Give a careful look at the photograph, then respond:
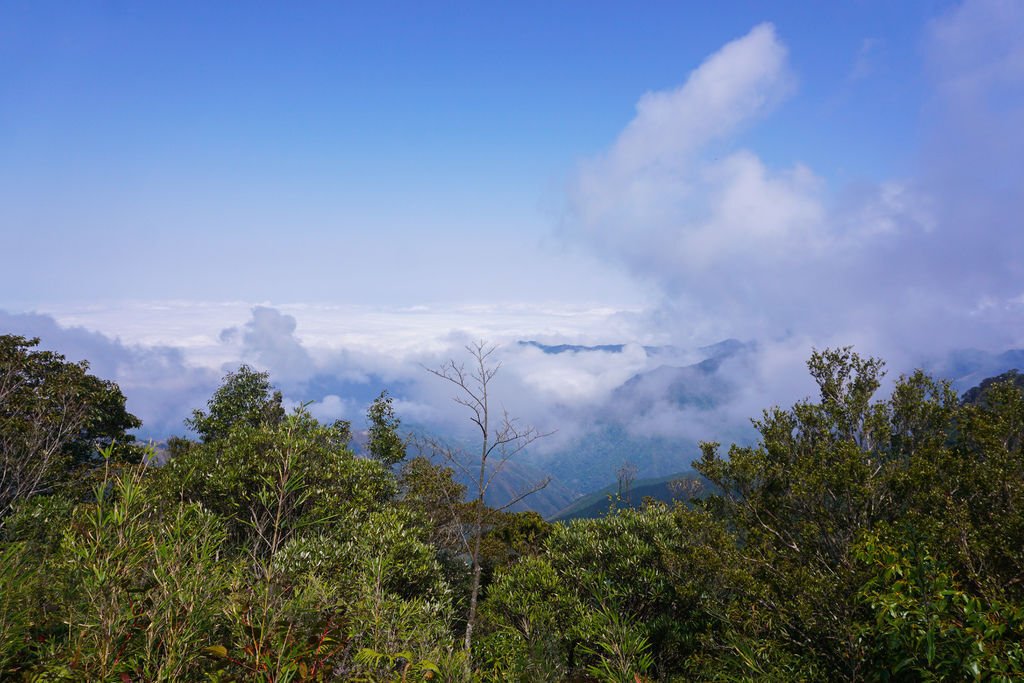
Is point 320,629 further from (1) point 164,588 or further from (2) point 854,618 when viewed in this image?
(2) point 854,618

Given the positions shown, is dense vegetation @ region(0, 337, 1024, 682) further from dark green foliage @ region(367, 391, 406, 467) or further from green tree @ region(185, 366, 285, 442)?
green tree @ region(185, 366, 285, 442)

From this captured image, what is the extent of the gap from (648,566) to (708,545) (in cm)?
482

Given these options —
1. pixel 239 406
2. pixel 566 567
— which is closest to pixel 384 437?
pixel 239 406

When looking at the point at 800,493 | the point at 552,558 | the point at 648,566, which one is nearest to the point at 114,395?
the point at 552,558

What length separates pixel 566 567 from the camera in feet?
66.4

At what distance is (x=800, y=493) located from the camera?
14.0 m

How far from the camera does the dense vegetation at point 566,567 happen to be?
5.00 m

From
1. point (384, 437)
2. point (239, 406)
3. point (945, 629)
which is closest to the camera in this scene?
point (945, 629)

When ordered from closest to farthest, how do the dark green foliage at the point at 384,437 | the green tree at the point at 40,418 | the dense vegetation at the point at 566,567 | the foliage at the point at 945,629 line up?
1. the dense vegetation at the point at 566,567
2. the foliage at the point at 945,629
3. the green tree at the point at 40,418
4. the dark green foliage at the point at 384,437

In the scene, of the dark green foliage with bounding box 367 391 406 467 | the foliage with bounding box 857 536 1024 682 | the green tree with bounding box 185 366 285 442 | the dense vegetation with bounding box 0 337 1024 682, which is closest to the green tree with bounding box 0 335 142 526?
the dense vegetation with bounding box 0 337 1024 682

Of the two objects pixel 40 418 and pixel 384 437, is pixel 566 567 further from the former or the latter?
pixel 40 418

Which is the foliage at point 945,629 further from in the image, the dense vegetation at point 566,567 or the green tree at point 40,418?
the green tree at point 40,418

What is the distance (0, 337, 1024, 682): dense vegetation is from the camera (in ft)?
16.4

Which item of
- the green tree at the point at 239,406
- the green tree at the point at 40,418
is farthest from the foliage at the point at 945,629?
the green tree at the point at 239,406
